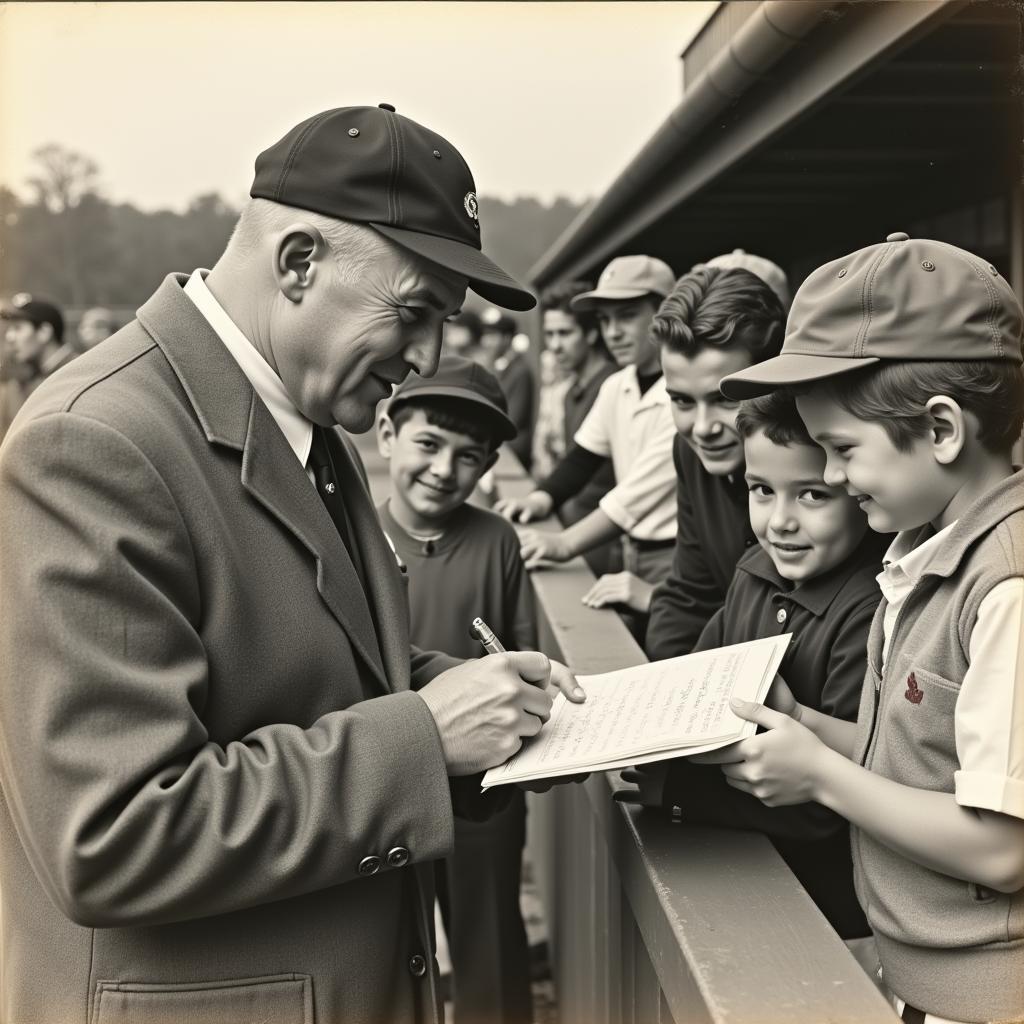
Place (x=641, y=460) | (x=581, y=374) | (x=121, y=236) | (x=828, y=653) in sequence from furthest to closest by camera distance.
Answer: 1. (x=121, y=236)
2. (x=581, y=374)
3. (x=641, y=460)
4. (x=828, y=653)

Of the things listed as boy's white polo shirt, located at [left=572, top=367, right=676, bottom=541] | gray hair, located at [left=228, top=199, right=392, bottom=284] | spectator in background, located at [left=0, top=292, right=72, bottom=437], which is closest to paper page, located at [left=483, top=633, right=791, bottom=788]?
gray hair, located at [left=228, top=199, right=392, bottom=284]

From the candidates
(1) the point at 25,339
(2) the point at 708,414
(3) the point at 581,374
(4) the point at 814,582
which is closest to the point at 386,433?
(2) the point at 708,414

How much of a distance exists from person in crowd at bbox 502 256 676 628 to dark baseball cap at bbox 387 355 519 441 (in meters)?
0.61

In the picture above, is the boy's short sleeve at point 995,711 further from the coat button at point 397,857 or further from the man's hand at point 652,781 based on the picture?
the coat button at point 397,857

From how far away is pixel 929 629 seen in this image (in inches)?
66.9

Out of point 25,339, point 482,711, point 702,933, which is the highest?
point 25,339

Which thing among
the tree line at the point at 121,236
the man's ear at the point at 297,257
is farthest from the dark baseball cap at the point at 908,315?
the tree line at the point at 121,236

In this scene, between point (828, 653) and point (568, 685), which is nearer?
point (568, 685)

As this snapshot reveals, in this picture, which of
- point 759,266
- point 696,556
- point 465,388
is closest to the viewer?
point 696,556

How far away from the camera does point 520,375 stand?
12.8m

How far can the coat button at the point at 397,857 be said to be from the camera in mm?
1633

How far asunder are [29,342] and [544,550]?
5139 mm

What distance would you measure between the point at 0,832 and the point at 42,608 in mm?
489

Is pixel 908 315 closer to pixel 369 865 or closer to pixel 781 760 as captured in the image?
pixel 781 760
